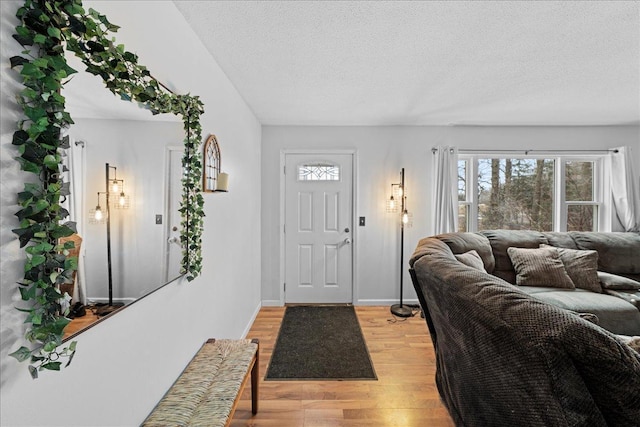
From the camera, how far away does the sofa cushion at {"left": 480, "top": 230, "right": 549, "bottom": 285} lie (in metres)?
3.05

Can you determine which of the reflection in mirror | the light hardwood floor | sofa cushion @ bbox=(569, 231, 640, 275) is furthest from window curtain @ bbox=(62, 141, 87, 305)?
sofa cushion @ bbox=(569, 231, 640, 275)

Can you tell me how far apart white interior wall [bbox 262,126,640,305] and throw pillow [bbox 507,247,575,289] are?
3.45ft

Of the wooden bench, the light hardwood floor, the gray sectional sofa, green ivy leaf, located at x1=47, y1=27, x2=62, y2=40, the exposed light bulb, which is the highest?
green ivy leaf, located at x1=47, y1=27, x2=62, y2=40

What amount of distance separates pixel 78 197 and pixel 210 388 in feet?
3.58

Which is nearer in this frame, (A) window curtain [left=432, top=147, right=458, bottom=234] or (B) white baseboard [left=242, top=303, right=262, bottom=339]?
(B) white baseboard [left=242, top=303, right=262, bottom=339]

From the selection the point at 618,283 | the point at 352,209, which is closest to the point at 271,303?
the point at 352,209

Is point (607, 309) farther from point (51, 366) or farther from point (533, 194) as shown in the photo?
point (51, 366)

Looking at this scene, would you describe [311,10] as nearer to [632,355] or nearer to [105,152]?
[105,152]

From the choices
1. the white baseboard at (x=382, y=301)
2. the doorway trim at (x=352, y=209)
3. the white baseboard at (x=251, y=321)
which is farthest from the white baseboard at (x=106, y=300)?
the white baseboard at (x=382, y=301)

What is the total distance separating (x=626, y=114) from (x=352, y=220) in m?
3.30

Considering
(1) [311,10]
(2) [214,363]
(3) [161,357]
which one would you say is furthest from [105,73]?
(2) [214,363]

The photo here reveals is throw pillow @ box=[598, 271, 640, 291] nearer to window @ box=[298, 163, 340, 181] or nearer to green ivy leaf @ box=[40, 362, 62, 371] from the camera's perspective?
window @ box=[298, 163, 340, 181]

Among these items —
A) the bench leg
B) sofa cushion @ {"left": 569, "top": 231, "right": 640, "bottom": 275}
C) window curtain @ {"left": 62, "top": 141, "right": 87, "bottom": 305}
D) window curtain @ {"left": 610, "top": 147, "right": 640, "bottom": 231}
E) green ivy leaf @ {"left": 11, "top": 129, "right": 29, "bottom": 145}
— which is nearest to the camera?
green ivy leaf @ {"left": 11, "top": 129, "right": 29, "bottom": 145}

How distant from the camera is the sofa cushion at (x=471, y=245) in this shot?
2855 mm
